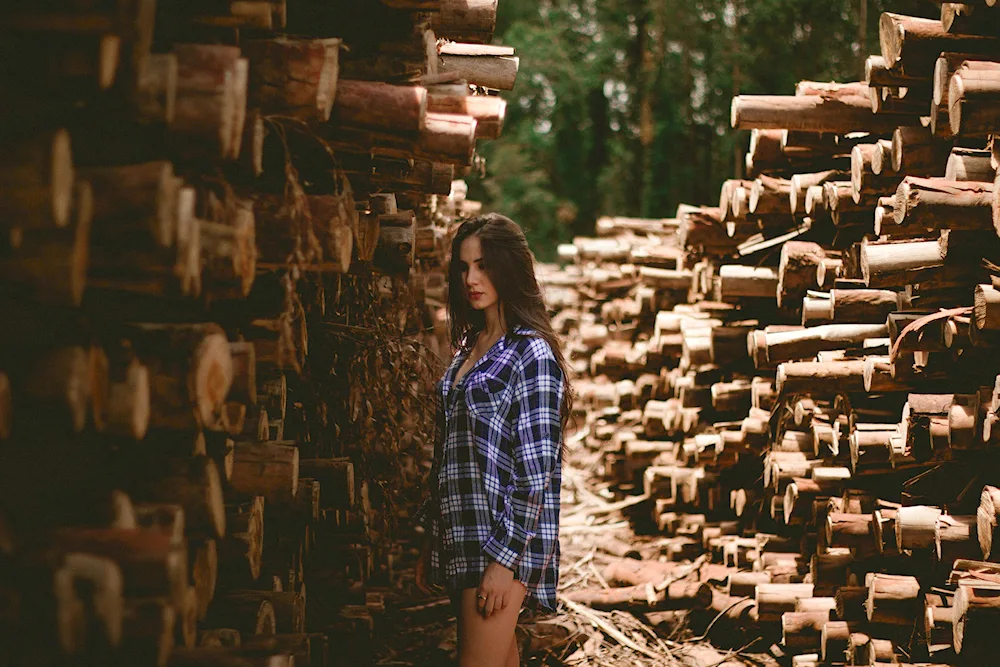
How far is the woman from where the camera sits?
3305 millimetres

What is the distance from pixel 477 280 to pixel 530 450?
2.33ft

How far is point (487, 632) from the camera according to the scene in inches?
130

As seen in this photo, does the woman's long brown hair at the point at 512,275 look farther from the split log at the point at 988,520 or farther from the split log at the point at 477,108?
the split log at the point at 988,520

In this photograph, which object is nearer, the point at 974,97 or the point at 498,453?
the point at 498,453

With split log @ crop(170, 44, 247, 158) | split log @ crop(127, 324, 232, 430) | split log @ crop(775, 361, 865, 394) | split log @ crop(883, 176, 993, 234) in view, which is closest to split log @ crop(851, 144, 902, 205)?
split log @ crop(883, 176, 993, 234)

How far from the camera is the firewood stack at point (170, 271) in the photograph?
6.47 ft

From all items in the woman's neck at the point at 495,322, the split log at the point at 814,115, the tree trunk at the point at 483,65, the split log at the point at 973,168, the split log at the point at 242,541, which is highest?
the tree trunk at the point at 483,65

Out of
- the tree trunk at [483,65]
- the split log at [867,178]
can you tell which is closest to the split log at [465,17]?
the tree trunk at [483,65]

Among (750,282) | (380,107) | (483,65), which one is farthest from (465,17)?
(750,282)

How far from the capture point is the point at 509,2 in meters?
22.3

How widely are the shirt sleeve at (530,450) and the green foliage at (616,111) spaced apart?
45.5ft

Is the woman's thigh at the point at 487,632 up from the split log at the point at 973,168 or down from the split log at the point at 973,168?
down

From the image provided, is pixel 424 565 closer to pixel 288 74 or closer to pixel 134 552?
pixel 134 552

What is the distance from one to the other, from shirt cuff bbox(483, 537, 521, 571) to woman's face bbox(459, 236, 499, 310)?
912 mm
